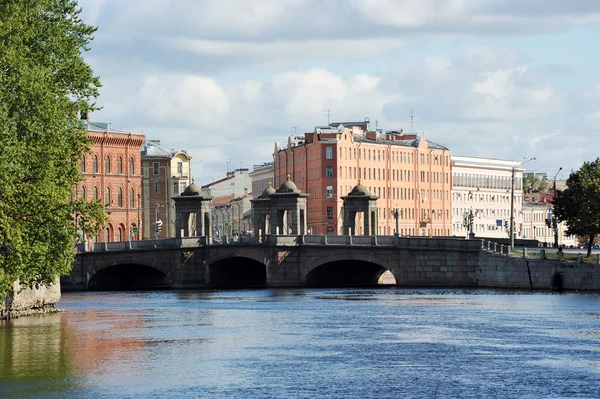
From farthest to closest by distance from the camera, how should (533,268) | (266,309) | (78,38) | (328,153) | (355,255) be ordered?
1. (328,153)
2. (355,255)
3. (533,268)
4. (266,309)
5. (78,38)

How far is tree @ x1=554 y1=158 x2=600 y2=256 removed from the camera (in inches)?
4692

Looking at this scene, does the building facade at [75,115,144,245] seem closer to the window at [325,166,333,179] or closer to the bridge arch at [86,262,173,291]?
the bridge arch at [86,262,173,291]

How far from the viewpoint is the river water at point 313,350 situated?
176 ft

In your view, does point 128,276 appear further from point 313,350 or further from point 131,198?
point 313,350

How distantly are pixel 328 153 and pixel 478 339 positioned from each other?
122 m

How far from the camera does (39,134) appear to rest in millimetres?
71938

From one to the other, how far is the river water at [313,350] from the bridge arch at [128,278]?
3060 cm

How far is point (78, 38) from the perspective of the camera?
7838 cm

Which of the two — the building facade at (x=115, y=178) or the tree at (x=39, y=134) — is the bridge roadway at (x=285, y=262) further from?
the tree at (x=39, y=134)

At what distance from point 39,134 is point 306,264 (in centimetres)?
5611

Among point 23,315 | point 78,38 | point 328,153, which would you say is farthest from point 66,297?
point 328,153

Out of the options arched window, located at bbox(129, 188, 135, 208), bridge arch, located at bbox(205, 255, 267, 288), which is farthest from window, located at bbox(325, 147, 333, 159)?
bridge arch, located at bbox(205, 255, 267, 288)

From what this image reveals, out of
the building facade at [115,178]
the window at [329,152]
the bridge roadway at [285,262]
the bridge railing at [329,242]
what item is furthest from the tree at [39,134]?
the window at [329,152]

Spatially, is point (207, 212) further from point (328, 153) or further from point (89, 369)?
point (89, 369)
